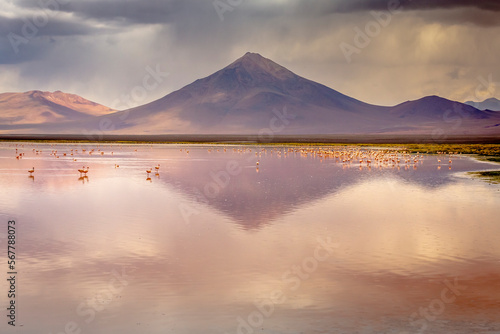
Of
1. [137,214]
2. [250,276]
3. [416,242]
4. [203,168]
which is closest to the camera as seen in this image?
[250,276]

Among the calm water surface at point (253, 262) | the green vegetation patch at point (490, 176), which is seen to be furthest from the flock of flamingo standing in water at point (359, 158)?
the calm water surface at point (253, 262)

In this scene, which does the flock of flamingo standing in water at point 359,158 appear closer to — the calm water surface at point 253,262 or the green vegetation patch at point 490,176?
the green vegetation patch at point 490,176

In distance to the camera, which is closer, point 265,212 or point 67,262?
point 67,262

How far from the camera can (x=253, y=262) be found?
1490 centimetres

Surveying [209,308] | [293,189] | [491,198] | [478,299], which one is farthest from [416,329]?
[293,189]

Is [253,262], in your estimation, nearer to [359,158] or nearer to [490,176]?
[490,176]

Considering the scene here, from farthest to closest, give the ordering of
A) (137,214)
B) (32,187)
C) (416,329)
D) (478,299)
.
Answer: (32,187), (137,214), (478,299), (416,329)

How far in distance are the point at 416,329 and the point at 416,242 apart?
304 inches

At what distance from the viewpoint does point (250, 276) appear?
13.5 metres

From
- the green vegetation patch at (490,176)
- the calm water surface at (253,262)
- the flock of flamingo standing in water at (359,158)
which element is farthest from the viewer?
the flock of flamingo standing in water at (359,158)

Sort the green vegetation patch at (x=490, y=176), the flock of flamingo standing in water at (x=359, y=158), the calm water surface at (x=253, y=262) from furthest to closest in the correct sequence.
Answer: the flock of flamingo standing in water at (x=359, y=158), the green vegetation patch at (x=490, y=176), the calm water surface at (x=253, y=262)

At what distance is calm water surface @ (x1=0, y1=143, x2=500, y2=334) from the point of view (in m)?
10.8

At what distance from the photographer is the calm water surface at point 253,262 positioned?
1078cm

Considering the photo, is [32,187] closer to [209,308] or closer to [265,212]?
[265,212]
